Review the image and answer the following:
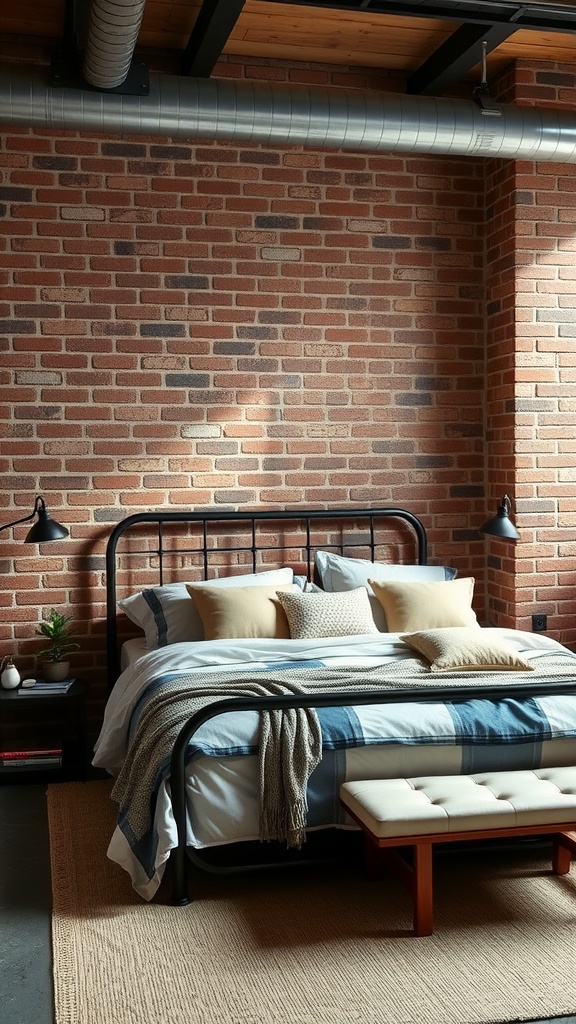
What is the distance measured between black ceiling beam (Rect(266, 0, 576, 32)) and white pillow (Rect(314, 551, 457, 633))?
251cm

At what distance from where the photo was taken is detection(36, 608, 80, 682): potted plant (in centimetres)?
482

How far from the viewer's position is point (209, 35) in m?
4.40

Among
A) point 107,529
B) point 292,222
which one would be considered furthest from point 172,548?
point 292,222

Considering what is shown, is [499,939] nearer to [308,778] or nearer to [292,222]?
[308,778]

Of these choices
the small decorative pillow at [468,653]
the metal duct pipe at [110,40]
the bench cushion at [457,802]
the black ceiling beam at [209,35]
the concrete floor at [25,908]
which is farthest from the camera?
the black ceiling beam at [209,35]

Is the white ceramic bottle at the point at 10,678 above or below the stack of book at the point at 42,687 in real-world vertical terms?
above

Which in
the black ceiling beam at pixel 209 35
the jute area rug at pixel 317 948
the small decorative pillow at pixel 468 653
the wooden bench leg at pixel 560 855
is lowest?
the jute area rug at pixel 317 948

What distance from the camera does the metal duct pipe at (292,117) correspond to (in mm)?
4301

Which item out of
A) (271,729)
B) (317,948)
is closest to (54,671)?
(271,729)

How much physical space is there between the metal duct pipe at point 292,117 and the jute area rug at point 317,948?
306 centimetres

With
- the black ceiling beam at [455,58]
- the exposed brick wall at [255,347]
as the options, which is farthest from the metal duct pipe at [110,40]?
the black ceiling beam at [455,58]

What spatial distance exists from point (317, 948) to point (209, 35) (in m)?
3.67

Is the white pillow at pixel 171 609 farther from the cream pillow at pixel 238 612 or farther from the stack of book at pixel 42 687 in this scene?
the stack of book at pixel 42 687

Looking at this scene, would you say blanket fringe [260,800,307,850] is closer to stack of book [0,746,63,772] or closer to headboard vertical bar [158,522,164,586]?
stack of book [0,746,63,772]
